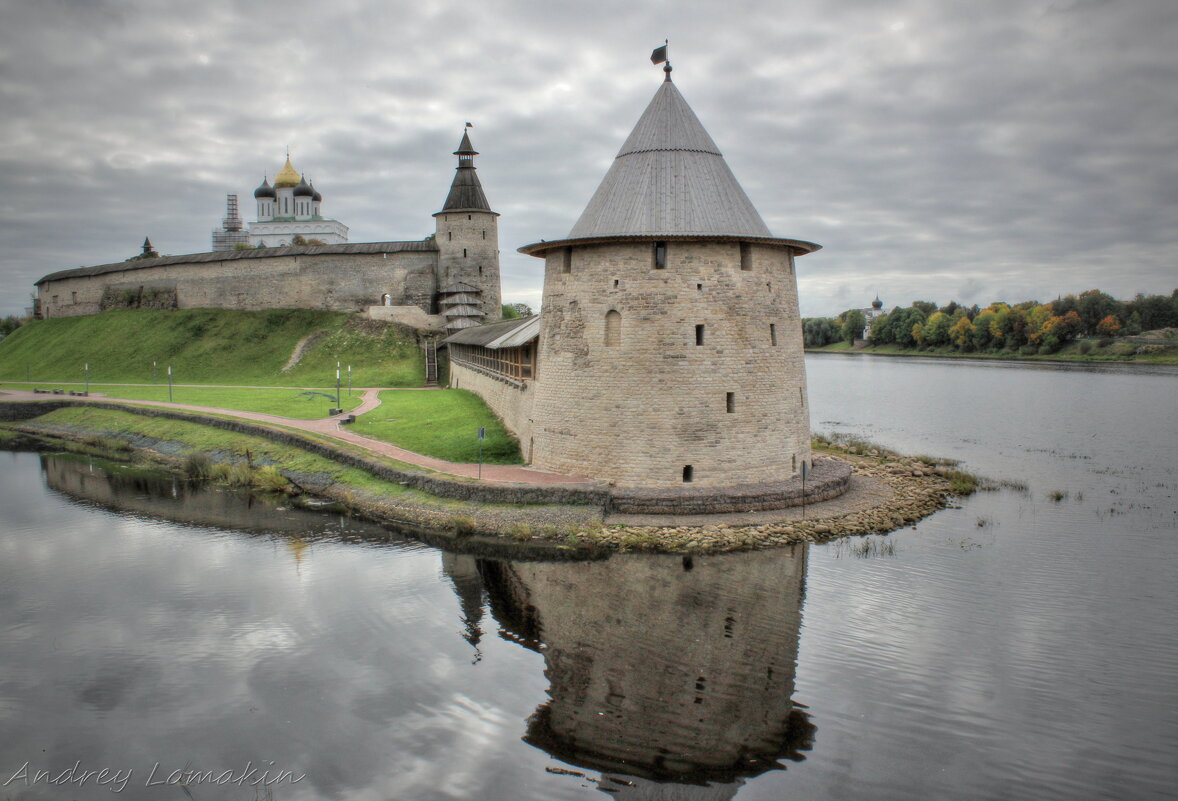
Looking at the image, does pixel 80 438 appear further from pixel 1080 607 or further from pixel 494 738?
pixel 1080 607

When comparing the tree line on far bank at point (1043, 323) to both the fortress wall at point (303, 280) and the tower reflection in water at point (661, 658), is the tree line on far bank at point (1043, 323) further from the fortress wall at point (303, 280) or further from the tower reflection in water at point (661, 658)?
the tower reflection in water at point (661, 658)

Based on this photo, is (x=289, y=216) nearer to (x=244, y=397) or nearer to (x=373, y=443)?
(x=244, y=397)

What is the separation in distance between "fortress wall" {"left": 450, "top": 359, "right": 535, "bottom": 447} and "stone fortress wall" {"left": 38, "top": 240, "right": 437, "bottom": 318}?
14760 millimetres

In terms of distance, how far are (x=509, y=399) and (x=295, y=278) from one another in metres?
27.1

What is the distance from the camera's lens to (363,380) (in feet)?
113

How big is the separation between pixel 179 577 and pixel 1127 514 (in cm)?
1848

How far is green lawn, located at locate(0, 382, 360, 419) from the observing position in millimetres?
26328

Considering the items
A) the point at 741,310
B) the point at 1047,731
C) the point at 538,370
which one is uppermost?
the point at 741,310

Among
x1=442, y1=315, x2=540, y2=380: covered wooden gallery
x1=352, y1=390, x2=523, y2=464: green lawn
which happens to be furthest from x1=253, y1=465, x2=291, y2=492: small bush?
x1=442, y1=315, x2=540, y2=380: covered wooden gallery

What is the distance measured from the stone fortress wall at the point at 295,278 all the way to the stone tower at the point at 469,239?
1.42 m

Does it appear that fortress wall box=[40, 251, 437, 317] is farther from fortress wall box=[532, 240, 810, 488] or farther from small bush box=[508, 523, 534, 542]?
small bush box=[508, 523, 534, 542]

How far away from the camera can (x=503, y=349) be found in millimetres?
21469

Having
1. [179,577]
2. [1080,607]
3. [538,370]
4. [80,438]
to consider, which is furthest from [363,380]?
[1080,607]

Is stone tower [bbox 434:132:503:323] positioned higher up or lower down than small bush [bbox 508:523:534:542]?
higher up
